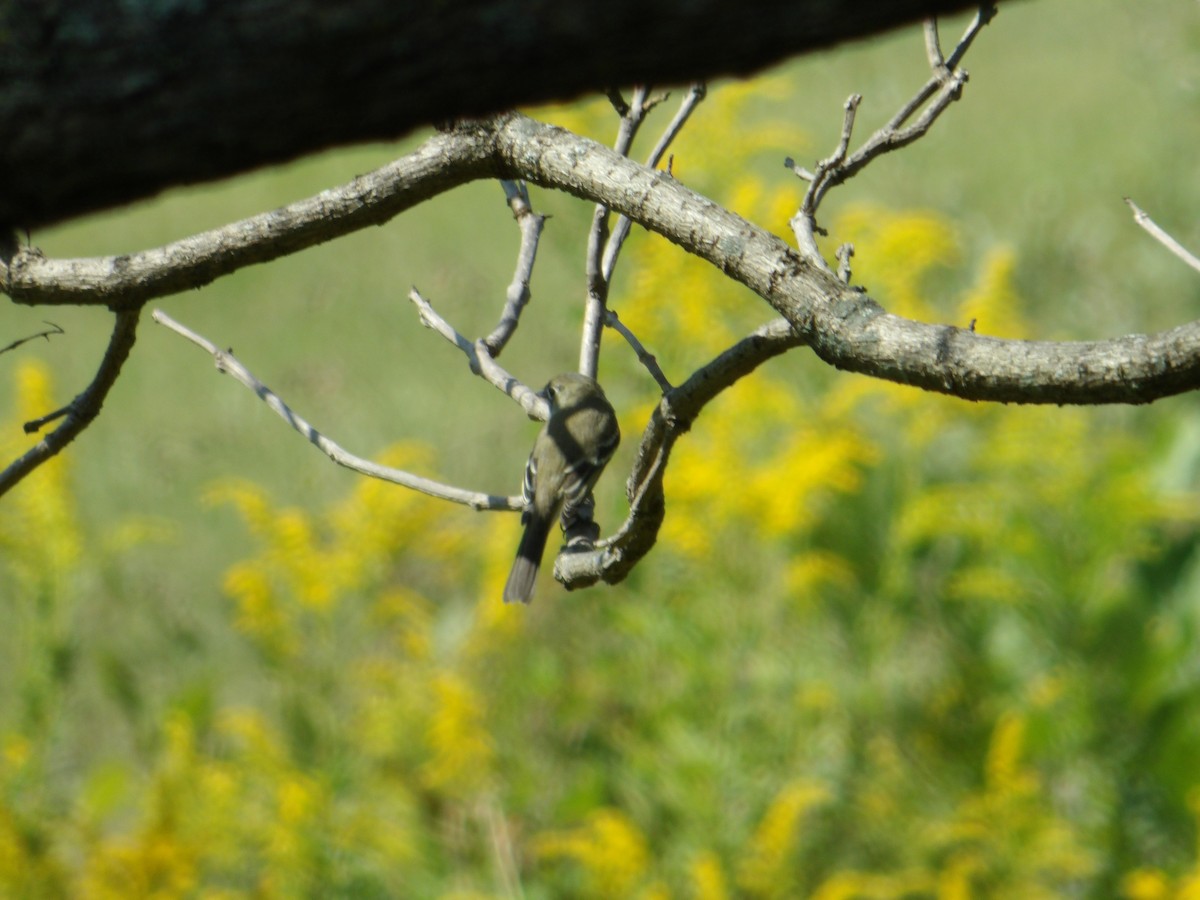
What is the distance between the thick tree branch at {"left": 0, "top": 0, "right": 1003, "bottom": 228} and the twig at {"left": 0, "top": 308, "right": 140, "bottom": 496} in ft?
4.06

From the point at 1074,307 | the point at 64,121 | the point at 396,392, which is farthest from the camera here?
the point at 396,392

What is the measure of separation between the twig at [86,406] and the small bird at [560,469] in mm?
1082

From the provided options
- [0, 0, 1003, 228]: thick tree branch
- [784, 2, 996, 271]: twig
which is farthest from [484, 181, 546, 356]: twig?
[0, 0, 1003, 228]: thick tree branch

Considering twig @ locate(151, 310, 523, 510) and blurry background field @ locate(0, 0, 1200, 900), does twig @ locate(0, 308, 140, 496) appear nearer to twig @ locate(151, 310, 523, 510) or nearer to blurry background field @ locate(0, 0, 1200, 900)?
twig @ locate(151, 310, 523, 510)

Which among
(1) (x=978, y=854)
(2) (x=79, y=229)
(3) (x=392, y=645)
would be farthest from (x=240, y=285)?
(1) (x=978, y=854)

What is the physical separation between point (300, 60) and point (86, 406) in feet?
4.59

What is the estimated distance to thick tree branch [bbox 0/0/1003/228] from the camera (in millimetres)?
885

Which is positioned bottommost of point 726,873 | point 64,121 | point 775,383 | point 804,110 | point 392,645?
point 64,121

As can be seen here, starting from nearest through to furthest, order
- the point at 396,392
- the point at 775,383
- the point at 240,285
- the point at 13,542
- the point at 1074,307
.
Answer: the point at 13,542
the point at 775,383
the point at 1074,307
the point at 396,392
the point at 240,285

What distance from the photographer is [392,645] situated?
5266 millimetres

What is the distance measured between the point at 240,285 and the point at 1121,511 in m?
7.82

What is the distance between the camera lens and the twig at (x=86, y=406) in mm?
2109

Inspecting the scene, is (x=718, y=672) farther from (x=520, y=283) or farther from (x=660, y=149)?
(x=660, y=149)

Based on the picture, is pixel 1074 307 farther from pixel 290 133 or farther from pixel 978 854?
pixel 290 133
